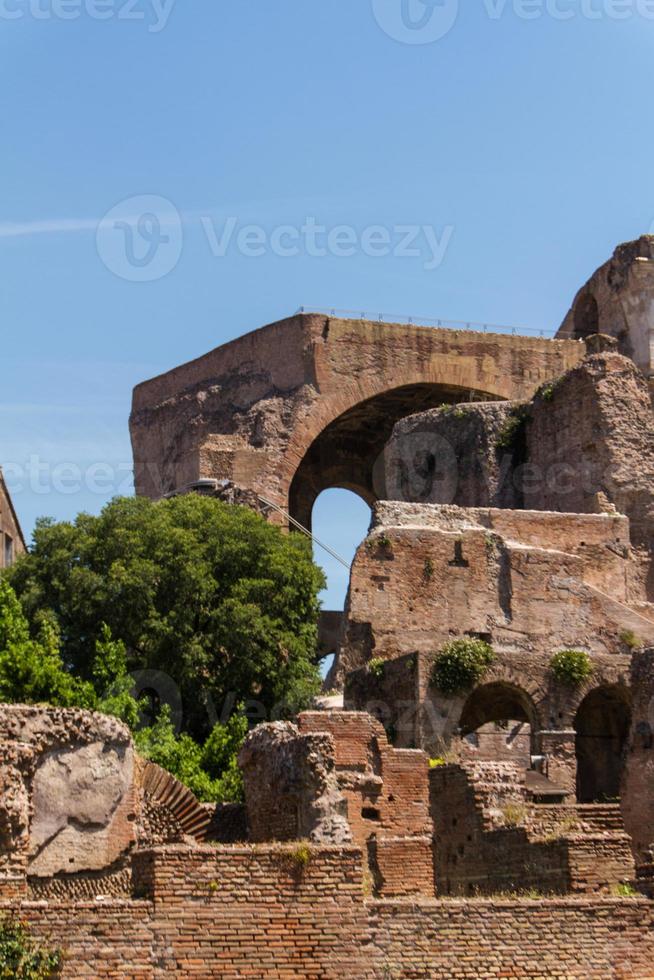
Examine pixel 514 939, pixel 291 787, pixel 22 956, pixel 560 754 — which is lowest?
pixel 22 956

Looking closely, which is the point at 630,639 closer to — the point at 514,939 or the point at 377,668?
the point at 377,668

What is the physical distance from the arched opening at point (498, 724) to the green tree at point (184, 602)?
458 cm

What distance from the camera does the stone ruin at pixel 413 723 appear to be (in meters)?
15.3

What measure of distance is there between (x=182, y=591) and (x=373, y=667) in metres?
7.58

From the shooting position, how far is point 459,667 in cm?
2822

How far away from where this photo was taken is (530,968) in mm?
15930

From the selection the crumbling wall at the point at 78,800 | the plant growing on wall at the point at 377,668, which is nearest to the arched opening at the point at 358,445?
the plant growing on wall at the point at 377,668

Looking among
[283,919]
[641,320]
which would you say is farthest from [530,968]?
[641,320]

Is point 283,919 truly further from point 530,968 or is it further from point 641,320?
point 641,320

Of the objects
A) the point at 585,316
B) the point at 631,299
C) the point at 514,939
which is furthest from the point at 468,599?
the point at 585,316

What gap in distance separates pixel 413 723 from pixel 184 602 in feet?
28.7

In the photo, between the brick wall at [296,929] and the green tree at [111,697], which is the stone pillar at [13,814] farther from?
the green tree at [111,697]

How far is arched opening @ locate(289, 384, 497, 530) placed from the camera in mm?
48594

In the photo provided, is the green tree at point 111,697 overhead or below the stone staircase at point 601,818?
overhead
